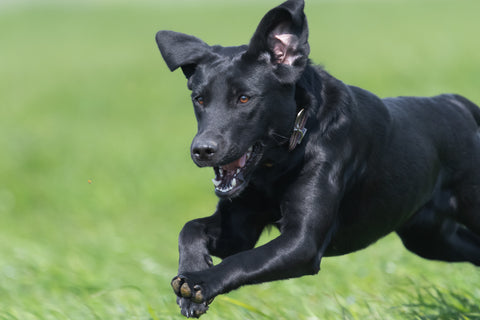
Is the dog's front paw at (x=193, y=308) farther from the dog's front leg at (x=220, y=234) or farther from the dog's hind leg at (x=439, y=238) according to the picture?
the dog's hind leg at (x=439, y=238)

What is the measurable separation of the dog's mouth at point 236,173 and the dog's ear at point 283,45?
16.8 inches

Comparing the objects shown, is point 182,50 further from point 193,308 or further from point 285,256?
point 193,308

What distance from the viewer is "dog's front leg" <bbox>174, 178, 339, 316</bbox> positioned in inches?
139

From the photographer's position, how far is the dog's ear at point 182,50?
4.11 meters

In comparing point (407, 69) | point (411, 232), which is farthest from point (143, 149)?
point (411, 232)

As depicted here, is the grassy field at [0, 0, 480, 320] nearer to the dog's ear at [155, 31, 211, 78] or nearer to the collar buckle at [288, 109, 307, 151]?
the collar buckle at [288, 109, 307, 151]

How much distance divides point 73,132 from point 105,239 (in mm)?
8434

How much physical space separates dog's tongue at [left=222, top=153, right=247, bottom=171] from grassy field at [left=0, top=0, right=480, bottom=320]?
36.2 inches

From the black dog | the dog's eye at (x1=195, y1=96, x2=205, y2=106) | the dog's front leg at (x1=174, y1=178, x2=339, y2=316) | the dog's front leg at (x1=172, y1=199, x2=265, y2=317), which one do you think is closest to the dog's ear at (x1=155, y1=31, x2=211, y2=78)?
the black dog

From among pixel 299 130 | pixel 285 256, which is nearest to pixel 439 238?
pixel 299 130

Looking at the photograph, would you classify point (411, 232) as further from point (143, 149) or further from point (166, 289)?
point (143, 149)

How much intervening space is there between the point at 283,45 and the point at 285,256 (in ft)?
3.59

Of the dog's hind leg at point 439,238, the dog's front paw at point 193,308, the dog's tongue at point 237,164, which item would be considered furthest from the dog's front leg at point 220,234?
the dog's hind leg at point 439,238

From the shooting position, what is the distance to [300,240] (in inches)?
151
